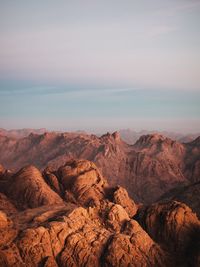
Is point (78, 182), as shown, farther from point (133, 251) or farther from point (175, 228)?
point (133, 251)

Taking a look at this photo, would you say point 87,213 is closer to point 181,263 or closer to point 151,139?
point 181,263

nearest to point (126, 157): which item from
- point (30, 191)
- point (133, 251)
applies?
point (30, 191)

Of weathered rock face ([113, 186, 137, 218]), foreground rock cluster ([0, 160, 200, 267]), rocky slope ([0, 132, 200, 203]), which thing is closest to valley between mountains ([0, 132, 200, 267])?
foreground rock cluster ([0, 160, 200, 267])

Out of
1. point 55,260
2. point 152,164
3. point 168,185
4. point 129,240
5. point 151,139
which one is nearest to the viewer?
point 55,260

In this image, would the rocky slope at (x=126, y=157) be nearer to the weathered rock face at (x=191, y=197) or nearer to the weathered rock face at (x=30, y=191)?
the weathered rock face at (x=191, y=197)

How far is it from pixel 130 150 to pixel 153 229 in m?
99.1

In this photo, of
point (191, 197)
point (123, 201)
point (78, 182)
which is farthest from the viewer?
point (191, 197)

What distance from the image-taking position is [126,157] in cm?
13250

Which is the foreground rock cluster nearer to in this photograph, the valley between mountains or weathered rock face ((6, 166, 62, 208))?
the valley between mountains

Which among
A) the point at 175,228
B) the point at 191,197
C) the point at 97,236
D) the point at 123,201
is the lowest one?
the point at 191,197

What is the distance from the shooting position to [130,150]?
141750 millimetres

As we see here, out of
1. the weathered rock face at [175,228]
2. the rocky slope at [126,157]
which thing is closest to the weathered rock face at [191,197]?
the weathered rock face at [175,228]

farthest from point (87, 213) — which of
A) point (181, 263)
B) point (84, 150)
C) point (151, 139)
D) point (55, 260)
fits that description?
point (151, 139)

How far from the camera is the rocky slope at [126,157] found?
11938cm
